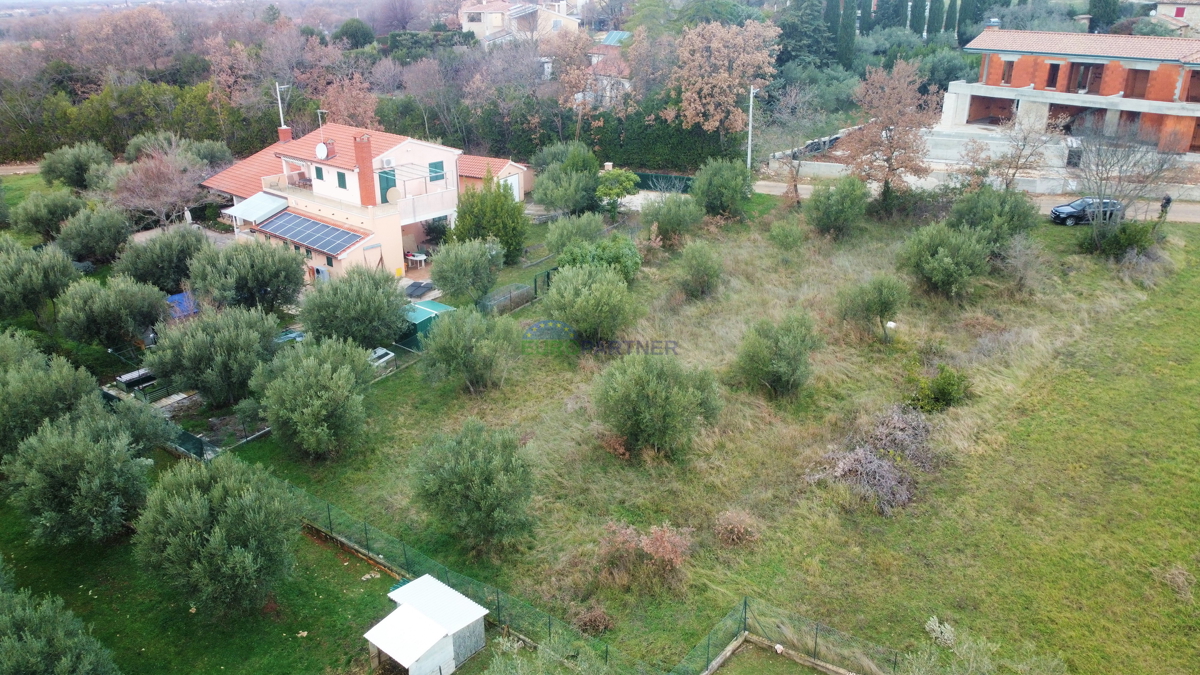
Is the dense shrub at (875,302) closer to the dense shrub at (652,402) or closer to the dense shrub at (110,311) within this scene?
the dense shrub at (652,402)

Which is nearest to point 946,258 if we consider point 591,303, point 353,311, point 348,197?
point 591,303

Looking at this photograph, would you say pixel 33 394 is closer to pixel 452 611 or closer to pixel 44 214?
pixel 452 611

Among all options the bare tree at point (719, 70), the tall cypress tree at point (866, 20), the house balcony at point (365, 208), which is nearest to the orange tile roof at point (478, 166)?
the house balcony at point (365, 208)

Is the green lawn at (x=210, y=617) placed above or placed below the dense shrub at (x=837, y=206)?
below

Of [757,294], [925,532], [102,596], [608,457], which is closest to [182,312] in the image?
[102,596]

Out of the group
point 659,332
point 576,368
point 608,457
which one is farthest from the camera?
point 659,332

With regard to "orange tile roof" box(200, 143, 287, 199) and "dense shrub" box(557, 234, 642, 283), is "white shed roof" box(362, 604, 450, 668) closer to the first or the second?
"dense shrub" box(557, 234, 642, 283)

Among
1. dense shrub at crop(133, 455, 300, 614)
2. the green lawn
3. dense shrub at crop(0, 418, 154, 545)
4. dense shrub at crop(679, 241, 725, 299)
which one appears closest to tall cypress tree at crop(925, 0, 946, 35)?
dense shrub at crop(679, 241, 725, 299)

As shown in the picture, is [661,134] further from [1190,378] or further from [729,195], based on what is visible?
[1190,378]
